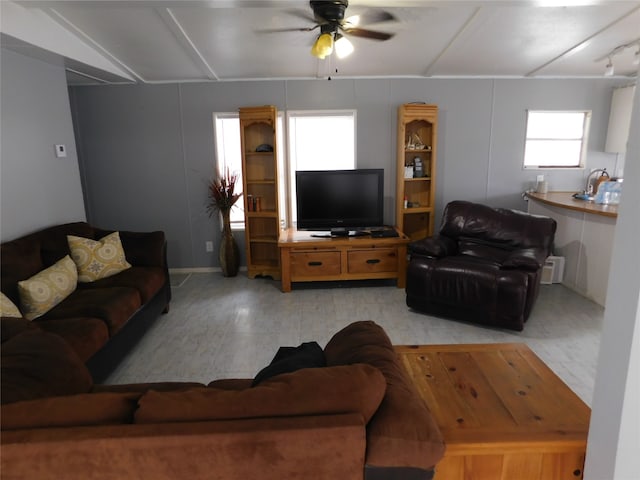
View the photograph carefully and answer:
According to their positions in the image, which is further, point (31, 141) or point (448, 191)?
point (448, 191)

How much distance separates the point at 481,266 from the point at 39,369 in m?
3.06

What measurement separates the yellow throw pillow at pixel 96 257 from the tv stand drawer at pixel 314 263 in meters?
1.63

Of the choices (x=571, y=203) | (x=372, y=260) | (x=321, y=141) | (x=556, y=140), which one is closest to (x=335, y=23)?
(x=321, y=141)

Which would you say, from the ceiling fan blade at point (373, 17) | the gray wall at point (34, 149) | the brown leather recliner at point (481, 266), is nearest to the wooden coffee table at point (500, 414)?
the brown leather recliner at point (481, 266)

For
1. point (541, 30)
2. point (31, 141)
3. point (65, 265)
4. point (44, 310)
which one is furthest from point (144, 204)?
point (541, 30)

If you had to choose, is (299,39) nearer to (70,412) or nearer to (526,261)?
(526,261)

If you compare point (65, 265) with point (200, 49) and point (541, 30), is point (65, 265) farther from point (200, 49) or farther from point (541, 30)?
point (541, 30)

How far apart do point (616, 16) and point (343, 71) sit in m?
2.37

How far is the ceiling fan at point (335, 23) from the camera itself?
7.91 ft

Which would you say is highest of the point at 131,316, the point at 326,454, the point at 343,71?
the point at 343,71

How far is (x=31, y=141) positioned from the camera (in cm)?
322

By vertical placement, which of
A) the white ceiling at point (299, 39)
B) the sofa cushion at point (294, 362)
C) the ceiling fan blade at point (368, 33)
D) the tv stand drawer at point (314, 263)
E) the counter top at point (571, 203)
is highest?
the white ceiling at point (299, 39)

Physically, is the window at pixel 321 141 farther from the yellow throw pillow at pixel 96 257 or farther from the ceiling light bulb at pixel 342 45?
the yellow throw pillow at pixel 96 257

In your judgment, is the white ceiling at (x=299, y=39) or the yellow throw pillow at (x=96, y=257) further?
the yellow throw pillow at (x=96, y=257)
